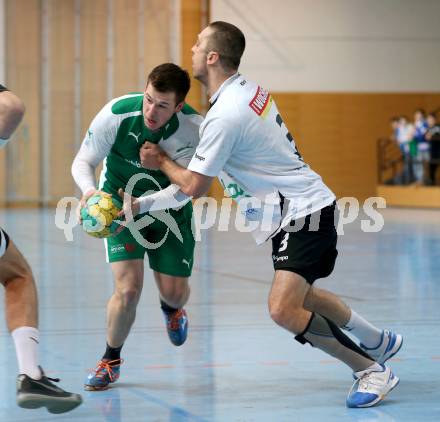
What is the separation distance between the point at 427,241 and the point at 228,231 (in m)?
4.07

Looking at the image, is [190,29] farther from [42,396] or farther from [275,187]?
[42,396]

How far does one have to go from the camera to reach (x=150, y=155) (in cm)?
531

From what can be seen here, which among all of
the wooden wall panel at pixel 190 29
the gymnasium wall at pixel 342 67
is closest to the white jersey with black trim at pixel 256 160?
the wooden wall panel at pixel 190 29

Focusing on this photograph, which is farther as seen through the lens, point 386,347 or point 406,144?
point 406,144

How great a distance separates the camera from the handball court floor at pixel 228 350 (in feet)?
16.4

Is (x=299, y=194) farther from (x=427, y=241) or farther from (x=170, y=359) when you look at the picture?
(x=427, y=241)

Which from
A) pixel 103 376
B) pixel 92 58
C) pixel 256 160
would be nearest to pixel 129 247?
pixel 103 376

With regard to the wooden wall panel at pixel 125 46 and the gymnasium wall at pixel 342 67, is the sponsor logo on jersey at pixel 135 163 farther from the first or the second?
the gymnasium wall at pixel 342 67

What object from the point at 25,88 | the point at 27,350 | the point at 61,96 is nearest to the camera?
the point at 27,350

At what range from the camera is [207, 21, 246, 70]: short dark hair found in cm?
508

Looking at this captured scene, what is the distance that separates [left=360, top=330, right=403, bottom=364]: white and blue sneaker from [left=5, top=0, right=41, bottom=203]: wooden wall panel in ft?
67.5

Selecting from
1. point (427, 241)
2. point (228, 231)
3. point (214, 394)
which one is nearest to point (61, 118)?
point (228, 231)

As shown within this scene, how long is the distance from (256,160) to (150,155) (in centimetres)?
60

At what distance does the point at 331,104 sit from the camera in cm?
2784
